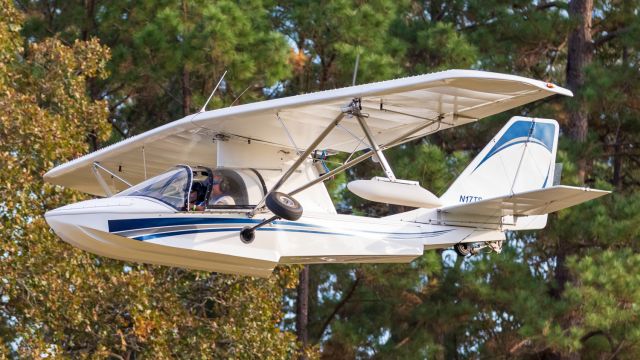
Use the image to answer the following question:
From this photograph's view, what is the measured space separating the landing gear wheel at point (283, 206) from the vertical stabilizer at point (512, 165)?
393 cm

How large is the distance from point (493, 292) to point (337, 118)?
11.1m

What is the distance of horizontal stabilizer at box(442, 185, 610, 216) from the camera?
17.1 m

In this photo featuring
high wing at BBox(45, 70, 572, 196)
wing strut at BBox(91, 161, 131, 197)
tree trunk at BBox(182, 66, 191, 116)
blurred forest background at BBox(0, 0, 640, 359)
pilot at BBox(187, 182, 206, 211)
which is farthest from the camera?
tree trunk at BBox(182, 66, 191, 116)

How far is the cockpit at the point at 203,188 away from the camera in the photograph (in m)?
16.9

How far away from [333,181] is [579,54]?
6620 millimetres

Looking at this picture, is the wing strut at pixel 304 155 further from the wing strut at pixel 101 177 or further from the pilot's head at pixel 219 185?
the wing strut at pixel 101 177

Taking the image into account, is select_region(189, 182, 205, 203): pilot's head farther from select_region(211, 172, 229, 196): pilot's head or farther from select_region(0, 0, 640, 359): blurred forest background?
select_region(0, 0, 640, 359): blurred forest background

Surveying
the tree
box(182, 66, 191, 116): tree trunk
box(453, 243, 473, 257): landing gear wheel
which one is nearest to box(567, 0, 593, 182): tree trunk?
box(182, 66, 191, 116): tree trunk

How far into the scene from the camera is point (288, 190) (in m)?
18.2

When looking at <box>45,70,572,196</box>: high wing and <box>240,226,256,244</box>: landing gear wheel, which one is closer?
<box>45,70,572,196</box>: high wing

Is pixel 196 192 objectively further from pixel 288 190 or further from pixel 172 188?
pixel 288 190

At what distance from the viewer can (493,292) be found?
1063 inches

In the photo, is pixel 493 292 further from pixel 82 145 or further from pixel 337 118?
pixel 337 118

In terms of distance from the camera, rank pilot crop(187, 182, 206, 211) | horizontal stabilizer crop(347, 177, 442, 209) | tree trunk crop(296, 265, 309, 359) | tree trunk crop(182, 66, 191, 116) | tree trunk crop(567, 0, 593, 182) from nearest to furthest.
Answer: horizontal stabilizer crop(347, 177, 442, 209), pilot crop(187, 182, 206, 211), tree trunk crop(182, 66, 191, 116), tree trunk crop(567, 0, 593, 182), tree trunk crop(296, 265, 309, 359)
